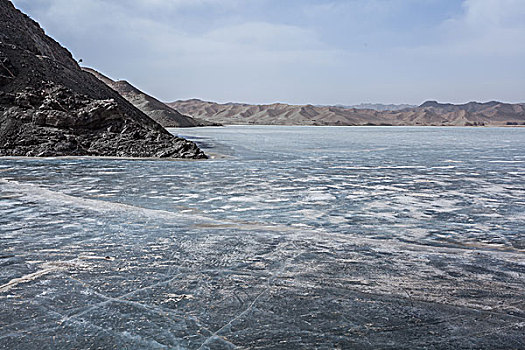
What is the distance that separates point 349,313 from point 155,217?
272cm

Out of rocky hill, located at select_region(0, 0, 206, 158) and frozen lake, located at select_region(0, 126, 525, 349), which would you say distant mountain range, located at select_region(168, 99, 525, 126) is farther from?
frozen lake, located at select_region(0, 126, 525, 349)

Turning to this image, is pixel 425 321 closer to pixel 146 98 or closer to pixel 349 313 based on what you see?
pixel 349 313

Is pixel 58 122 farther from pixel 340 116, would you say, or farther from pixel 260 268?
pixel 340 116

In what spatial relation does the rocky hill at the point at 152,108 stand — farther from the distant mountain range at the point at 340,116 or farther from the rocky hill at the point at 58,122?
the rocky hill at the point at 58,122

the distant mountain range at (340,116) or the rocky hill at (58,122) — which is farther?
the distant mountain range at (340,116)

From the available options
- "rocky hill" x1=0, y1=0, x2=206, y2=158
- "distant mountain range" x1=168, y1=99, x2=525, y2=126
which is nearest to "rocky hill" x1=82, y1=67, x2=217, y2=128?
"distant mountain range" x1=168, y1=99, x2=525, y2=126

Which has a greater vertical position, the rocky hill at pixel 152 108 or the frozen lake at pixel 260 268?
the rocky hill at pixel 152 108

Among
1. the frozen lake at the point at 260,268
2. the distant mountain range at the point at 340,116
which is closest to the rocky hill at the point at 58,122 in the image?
the frozen lake at the point at 260,268

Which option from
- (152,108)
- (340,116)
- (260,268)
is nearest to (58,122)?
(260,268)

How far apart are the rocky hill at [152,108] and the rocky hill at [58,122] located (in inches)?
1412

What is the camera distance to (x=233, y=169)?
8805 millimetres

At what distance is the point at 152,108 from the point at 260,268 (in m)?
57.0

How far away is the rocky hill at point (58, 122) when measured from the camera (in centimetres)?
1176

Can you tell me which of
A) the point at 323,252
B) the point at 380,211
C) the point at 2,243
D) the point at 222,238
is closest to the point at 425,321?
the point at 323,252
